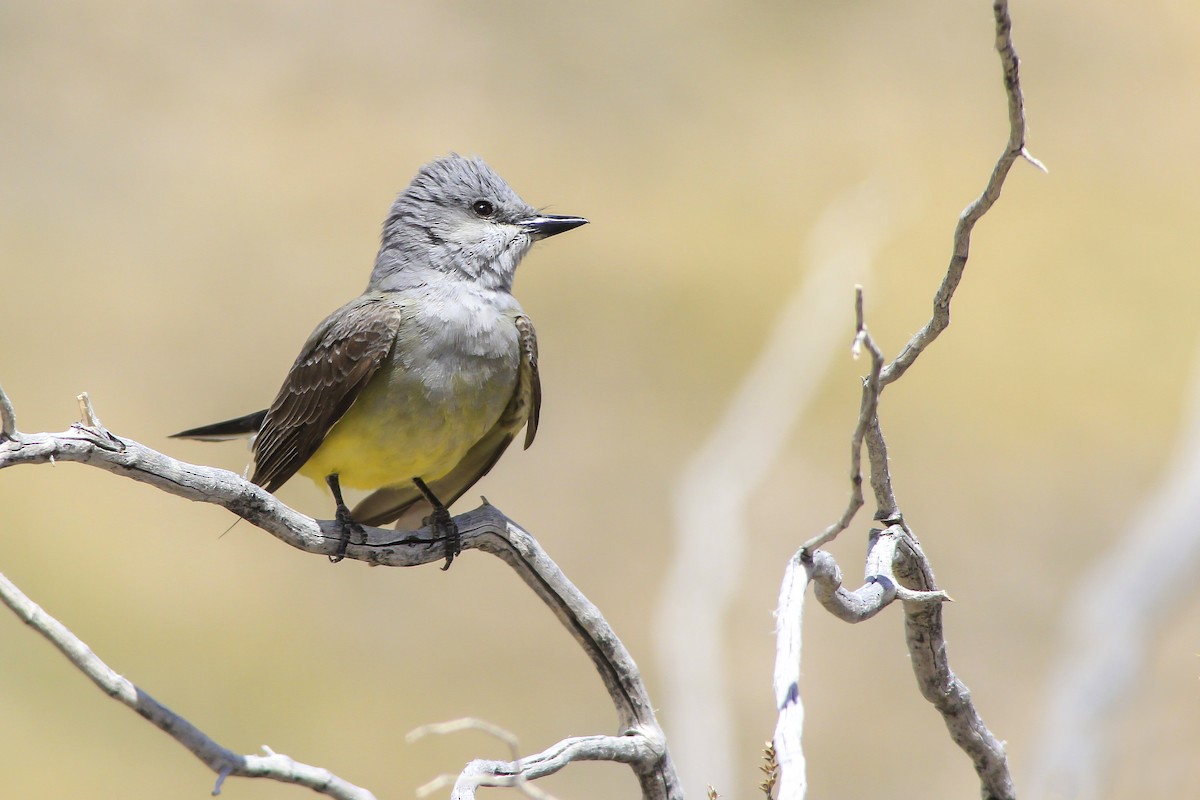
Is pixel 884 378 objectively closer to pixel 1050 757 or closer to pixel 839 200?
pixel 1050 757

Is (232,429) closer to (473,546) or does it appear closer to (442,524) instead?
(442,524)

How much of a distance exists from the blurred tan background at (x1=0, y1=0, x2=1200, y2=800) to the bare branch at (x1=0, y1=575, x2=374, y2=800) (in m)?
4.72

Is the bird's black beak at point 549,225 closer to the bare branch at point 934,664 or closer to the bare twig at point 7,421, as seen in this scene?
the bare branch at point 934,664

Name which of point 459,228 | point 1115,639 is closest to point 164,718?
point 459,228

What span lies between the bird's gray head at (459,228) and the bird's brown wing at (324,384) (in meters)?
0.35

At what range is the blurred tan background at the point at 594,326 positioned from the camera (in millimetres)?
10398

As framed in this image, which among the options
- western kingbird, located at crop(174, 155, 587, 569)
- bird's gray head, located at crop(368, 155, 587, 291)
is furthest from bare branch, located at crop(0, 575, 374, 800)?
bird's gray head, located at crop(368, 155, 587, 291)

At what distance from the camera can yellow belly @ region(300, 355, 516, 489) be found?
4570 mm

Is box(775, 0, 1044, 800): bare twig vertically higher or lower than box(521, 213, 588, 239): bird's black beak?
lower

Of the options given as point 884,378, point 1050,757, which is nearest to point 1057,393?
point 1050,757

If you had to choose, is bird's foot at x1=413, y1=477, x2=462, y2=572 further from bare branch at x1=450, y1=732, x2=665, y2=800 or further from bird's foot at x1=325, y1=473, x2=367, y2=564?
bare branch at x1=450, y1=732, x2=665, y2=800

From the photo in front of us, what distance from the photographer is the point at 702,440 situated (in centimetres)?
1284

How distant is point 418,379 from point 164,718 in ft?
7.39

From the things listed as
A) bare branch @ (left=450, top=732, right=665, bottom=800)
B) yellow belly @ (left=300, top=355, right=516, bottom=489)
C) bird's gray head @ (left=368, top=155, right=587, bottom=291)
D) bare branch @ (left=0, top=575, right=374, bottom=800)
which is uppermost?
bird's gray head @ (left=368, top=155, right=587, bottom=291)
